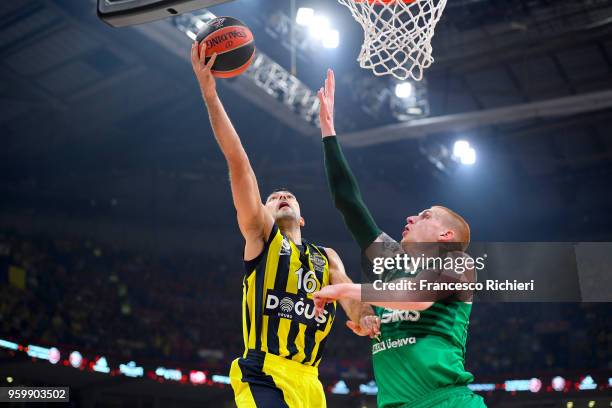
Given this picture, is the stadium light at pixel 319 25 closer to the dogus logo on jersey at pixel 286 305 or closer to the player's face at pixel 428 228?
the dogus logo on jersey at pixel 286 305

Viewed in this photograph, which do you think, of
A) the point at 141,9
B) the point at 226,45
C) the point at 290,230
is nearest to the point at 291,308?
the point at 290,230

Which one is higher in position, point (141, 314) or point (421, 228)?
point (141, 314)

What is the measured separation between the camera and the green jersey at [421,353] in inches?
121

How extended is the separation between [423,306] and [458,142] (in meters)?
13.9

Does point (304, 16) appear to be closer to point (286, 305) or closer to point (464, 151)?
point (464, 151)

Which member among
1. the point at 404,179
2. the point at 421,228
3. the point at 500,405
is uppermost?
the point at 404,179

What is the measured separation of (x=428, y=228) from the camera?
3.46m

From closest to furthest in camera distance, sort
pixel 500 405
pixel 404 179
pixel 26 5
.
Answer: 1. pixel 26 5
2. pixel 500 405
3. pixel 404 179

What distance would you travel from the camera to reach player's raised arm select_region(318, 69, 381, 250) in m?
3.69

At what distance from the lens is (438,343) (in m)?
3.18

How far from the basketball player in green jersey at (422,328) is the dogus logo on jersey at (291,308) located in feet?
2.11

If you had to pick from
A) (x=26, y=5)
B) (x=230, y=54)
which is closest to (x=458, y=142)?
(x=26, y=5)

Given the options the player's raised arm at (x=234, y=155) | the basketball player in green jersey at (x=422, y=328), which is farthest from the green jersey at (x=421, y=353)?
the player's raised arm at (x=234, y=155)

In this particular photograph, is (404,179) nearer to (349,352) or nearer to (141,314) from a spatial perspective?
(349,352)
